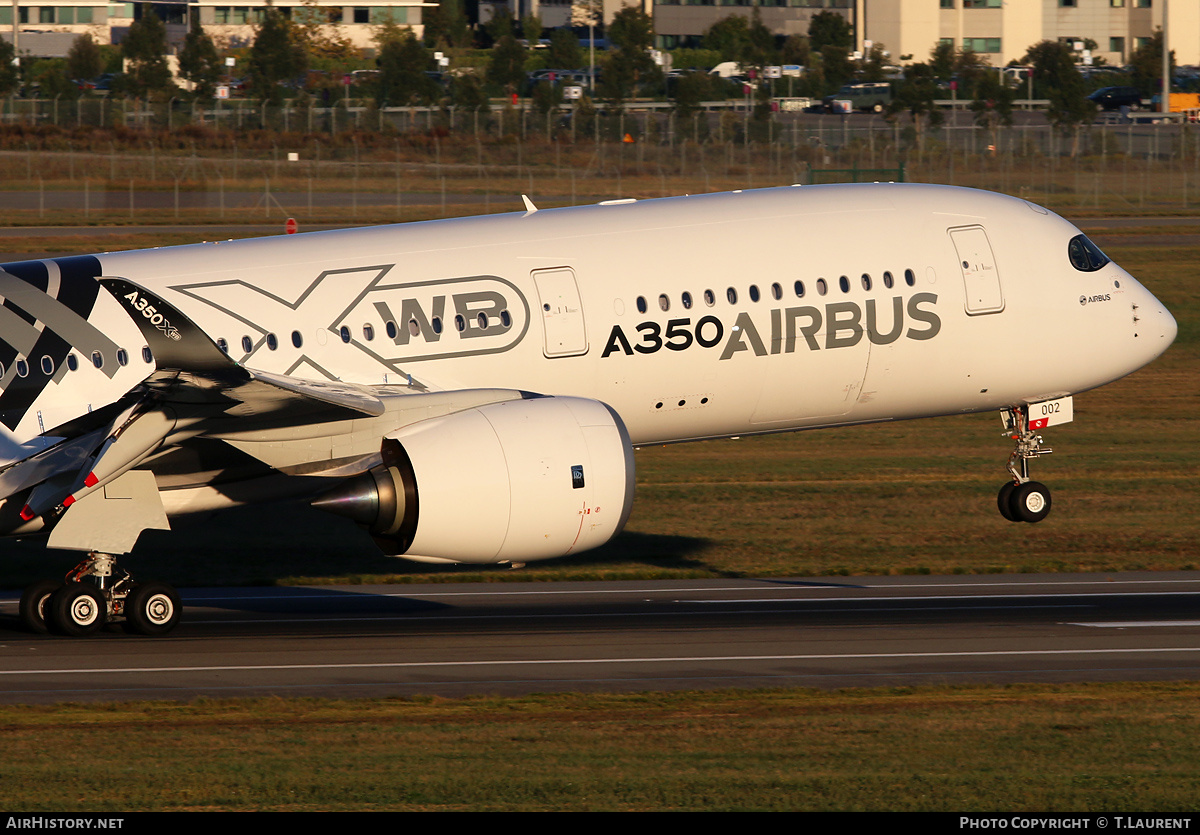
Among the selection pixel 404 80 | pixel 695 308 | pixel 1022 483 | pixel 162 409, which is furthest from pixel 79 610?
pixel 404 80

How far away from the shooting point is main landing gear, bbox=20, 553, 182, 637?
20.6m

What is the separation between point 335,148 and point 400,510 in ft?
229

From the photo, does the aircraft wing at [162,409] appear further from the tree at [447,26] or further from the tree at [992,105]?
the tree at [447,26]

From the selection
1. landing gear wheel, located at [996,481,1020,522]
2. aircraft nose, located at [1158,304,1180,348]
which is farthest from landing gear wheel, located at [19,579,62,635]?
aircraft nose, located at [1158,304,1180,348]

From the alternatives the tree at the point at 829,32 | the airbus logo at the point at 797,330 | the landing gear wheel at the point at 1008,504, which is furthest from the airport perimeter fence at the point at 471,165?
the tree at the point at 829,32

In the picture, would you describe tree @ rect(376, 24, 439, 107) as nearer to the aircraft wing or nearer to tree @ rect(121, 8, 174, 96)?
tree @ rect(121, 8, 174, 96)

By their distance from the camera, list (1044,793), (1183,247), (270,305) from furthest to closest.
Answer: (1183,247)
(270,305)
(1044,793)

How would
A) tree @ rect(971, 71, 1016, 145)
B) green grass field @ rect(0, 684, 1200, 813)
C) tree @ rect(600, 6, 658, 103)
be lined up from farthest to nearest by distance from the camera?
A: tree @ rect(600, 6, 658, 103)
tree @ rect(971, 71, 1016, 145)
green grass field @ rect(0, 684, 1200, 813)

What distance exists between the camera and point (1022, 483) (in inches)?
1079

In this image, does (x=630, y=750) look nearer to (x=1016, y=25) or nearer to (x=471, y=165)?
(x=471, y=165)

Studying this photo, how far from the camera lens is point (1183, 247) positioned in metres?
60.6

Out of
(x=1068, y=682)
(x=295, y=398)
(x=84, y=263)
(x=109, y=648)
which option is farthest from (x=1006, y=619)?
(x=84, y=263)

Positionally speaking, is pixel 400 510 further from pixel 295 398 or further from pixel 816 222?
pixel 816 222

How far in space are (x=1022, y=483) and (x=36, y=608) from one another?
1599 cm
